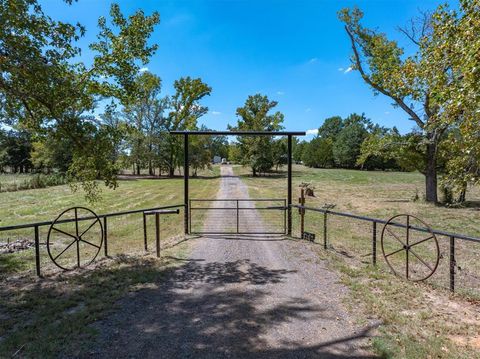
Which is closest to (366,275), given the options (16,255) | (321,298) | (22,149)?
(321,298)

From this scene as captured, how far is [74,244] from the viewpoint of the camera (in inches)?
344

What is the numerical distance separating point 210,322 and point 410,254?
20.8 ft

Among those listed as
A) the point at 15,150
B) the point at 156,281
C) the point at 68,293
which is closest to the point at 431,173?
the point at 156,281

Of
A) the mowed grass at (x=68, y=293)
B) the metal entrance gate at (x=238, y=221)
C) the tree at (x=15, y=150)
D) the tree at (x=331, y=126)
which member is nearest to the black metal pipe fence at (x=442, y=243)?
the metal entrance gate at (x=238, y=221)

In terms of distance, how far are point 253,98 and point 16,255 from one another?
34814 mm

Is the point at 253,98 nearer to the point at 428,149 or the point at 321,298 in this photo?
the point at 428,149

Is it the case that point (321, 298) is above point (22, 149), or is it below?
below

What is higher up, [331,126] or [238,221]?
[331,126]

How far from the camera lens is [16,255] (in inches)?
290

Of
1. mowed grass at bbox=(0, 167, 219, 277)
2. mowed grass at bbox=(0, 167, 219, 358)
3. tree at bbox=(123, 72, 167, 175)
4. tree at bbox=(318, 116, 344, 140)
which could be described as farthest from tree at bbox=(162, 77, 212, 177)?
tree at bbox=(318, 116, 344, 140)

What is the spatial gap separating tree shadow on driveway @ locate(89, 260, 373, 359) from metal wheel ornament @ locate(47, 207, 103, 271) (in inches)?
79.1

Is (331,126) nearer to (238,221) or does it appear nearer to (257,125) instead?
(257,125)

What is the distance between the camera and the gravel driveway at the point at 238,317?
10.6 feet

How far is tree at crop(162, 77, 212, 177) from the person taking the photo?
40000 mm
